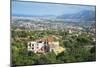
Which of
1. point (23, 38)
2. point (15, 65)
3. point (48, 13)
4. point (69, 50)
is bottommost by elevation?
point (15, 65)

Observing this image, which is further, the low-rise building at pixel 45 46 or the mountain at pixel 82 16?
the mountain at pixel 82 16

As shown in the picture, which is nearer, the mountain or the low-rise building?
the low-rise building

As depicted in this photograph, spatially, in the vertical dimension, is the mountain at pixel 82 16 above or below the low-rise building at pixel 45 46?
above

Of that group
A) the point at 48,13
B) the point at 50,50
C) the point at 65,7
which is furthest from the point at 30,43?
the point at 65,7

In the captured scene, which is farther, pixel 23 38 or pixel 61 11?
pixel 61 11

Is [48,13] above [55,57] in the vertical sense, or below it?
above

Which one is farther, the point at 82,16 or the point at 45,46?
the point at 82,16

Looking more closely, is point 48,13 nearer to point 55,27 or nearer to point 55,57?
point 55,27

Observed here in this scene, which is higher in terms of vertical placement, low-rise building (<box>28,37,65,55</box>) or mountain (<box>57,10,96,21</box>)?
mountain (<box>57,10,96,21</box>)

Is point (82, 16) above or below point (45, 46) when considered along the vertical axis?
above
